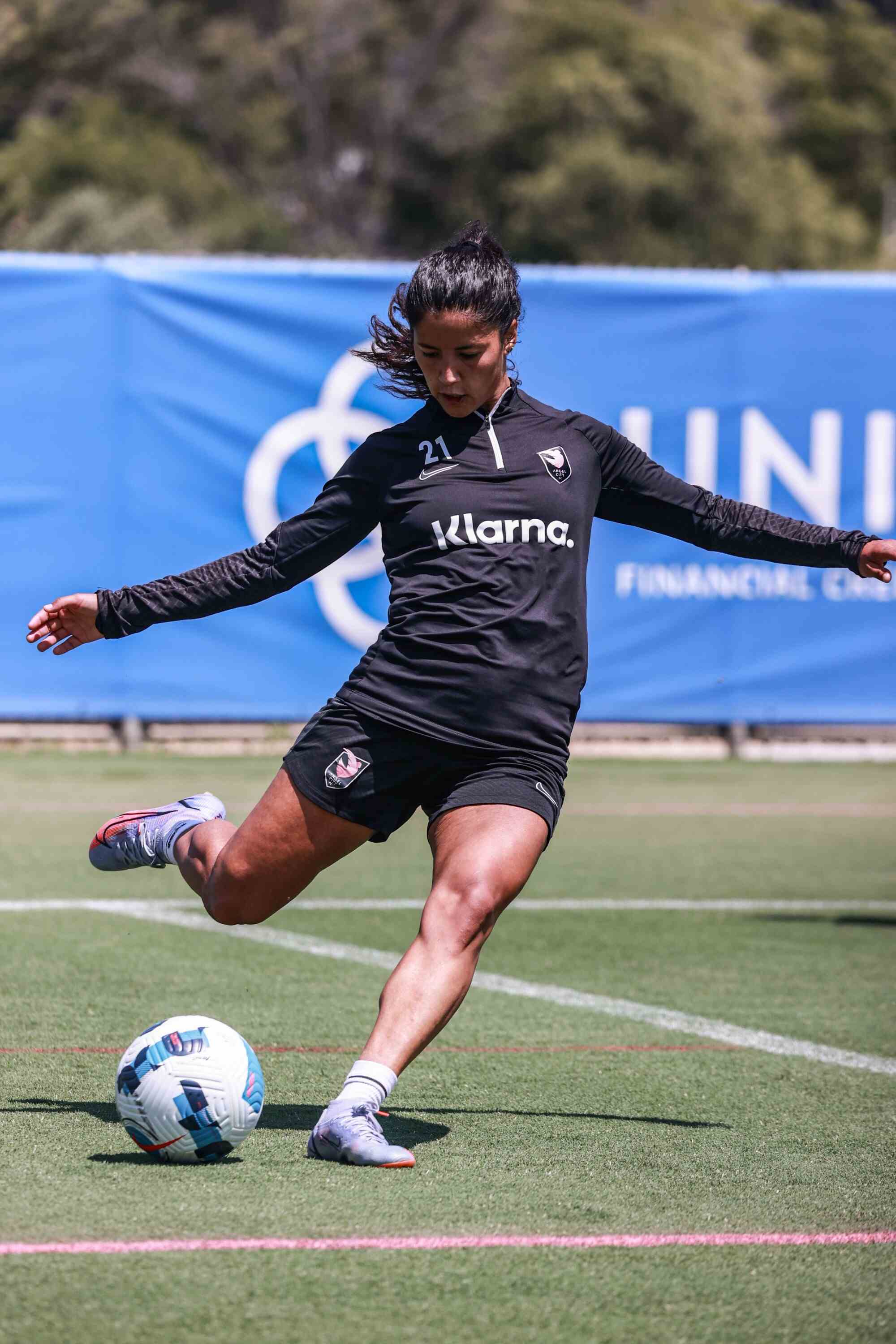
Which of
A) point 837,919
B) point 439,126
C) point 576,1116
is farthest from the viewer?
point 439,126

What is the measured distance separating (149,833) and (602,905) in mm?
3920

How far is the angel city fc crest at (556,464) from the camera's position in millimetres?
4695

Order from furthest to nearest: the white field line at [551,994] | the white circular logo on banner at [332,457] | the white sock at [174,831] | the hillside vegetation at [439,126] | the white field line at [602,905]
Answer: the hillside vegetation at [439,126]
the white circular logo on banner at [332,457]
the white field line at [602,905]
the white field line at [551,994]
the white sock at [174,831]

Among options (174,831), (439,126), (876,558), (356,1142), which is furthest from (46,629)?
(439,126)

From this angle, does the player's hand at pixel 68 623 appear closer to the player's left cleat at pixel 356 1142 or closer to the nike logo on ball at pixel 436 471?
the nike logo on ball at pixel 436 471

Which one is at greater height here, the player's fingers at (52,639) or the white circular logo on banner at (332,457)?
the white circular logo on banner at (332,457)

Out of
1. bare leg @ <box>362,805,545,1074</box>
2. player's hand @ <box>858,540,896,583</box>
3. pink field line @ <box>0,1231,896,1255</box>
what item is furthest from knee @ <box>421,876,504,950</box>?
player's hand @ <box>858,540,896,583</box>

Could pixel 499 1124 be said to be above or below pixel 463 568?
below

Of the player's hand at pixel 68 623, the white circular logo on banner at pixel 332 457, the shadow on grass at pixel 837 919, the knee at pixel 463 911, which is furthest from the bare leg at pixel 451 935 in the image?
the white circular logo on banner at pixel 332 457

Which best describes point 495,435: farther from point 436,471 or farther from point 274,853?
point 274,853

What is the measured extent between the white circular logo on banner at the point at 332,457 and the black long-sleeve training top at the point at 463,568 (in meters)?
8.64

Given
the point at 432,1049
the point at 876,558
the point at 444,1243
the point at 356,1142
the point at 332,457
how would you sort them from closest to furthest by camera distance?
the point at 444,1243
the point at 356,1142
the point at 876,558
the point at 432,1049
the point at 332,457

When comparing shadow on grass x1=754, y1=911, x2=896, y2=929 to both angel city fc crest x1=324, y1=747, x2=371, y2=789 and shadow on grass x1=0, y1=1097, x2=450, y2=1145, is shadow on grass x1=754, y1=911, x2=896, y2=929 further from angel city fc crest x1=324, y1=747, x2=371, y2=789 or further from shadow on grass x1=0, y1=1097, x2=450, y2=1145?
angel city fc crest x1=324, y1=747, x2=371, y2=789

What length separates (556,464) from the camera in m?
4.71
